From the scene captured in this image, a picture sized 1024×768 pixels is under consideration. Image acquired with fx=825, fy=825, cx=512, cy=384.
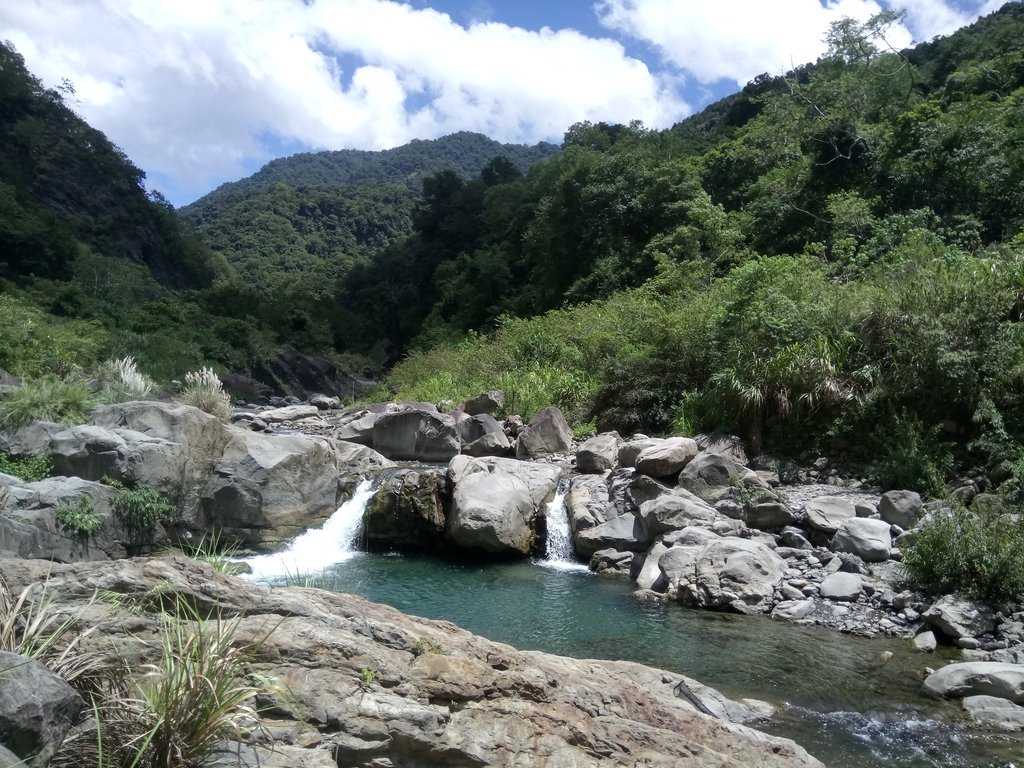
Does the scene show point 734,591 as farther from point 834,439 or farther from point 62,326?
point 62,326

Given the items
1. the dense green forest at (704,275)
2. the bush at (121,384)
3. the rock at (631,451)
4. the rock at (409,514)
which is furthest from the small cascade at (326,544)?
the dense green forest at (704,275)

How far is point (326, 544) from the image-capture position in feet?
40.9

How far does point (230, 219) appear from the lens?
84.8m

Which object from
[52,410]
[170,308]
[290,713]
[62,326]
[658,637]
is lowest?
[658,637]

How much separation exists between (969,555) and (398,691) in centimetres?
699

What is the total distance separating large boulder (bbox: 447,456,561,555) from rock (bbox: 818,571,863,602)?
418 centimetres

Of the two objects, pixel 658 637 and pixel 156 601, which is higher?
pixel 156 601

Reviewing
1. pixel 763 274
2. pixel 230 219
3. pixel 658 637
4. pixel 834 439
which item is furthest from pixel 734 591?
pixel 230 219

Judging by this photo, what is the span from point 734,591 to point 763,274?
8160mm

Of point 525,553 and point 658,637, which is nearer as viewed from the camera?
point 658,637

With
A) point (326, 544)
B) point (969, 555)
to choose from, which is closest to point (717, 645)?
point (969, 555)

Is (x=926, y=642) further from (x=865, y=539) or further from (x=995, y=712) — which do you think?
(x=865, y=539)

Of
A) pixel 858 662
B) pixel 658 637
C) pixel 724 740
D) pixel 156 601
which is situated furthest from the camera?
pixel 658 637

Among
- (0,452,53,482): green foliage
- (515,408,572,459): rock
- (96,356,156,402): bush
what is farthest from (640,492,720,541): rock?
(96,356,156,402): bush
